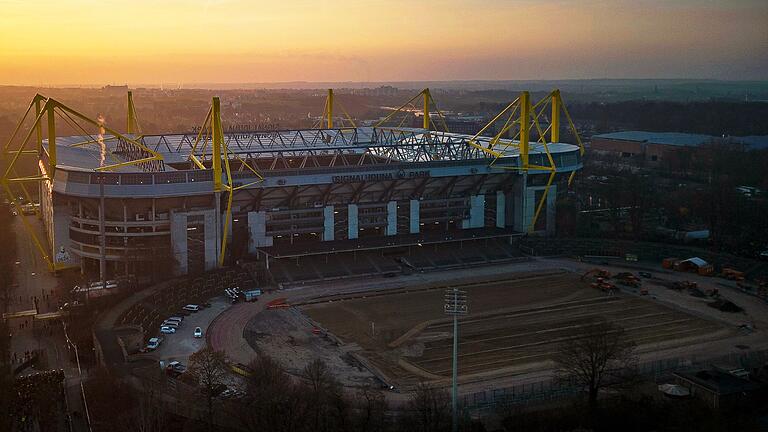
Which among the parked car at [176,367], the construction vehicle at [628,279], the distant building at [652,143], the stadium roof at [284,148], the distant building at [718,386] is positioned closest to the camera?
the distant building at [718,386]

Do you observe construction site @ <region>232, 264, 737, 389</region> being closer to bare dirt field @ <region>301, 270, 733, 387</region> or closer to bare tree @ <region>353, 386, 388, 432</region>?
bare dirt field @ <region>301, 270, 733, 387</region>

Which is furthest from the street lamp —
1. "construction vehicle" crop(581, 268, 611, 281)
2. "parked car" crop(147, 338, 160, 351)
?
"construction vehicle" crop(581, 268, 611, 281)

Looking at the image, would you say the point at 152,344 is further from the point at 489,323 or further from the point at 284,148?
the point at 284,148

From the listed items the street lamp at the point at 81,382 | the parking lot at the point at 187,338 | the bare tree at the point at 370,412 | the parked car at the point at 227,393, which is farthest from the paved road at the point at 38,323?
the bare tree at the point at 370,412

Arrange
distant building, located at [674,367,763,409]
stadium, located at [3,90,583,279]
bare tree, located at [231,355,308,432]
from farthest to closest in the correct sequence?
stadium, located at [3,90,583,279] → distant building, located at [674,367,763,409] → bare tree, located at [231,355,308,432]

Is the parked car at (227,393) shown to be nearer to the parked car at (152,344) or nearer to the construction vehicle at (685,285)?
the parked car at (152,344)

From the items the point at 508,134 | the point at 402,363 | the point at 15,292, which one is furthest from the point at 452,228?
the point at 508,134

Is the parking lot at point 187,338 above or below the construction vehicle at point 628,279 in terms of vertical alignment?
below
